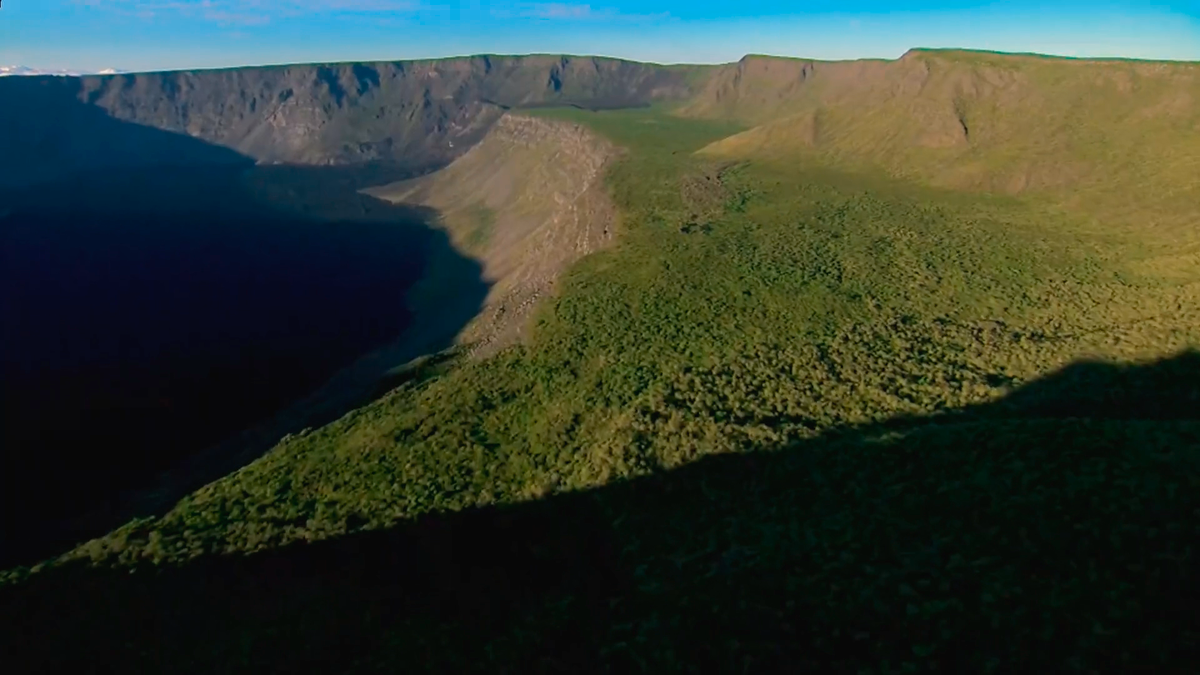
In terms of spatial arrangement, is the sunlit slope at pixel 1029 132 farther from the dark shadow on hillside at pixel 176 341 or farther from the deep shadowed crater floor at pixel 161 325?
the deep shadowed crater floor at pixel 161 325

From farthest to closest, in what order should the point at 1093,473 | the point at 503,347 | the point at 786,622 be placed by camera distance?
the point at 503,347
the point at 1093,473
the point at 786,622

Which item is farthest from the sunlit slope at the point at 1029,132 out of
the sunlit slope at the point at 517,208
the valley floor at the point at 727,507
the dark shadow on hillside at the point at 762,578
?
the dark shadow on hillside at the point at 762,578

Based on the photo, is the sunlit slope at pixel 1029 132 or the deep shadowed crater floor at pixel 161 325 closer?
the deep shadowed crater floor at pixel 161 325

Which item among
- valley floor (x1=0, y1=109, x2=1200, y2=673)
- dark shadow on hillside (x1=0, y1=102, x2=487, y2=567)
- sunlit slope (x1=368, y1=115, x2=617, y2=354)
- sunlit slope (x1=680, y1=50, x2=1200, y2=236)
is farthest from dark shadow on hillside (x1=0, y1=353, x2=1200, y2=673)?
sunlit slope (x1=680, y1=50, x2=1200, y2=236)

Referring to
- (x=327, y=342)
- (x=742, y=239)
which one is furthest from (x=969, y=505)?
(x=327, y=342)

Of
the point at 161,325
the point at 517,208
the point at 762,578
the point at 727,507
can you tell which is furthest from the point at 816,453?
the point at 517,208

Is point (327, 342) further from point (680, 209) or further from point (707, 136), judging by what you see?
point (707, 136)
